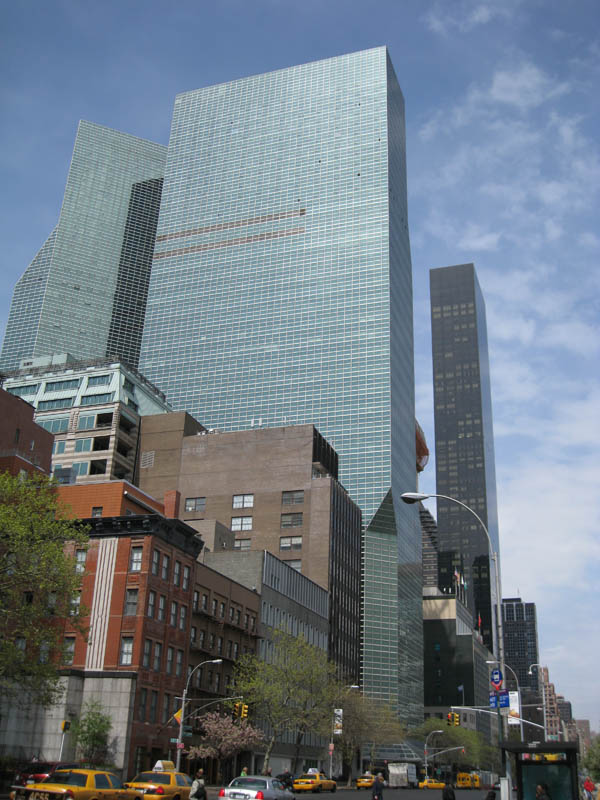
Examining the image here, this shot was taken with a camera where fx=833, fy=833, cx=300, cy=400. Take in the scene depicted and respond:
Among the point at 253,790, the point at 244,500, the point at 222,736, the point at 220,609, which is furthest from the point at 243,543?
the point at 253,790

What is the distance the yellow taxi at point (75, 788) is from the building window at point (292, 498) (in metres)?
99.6

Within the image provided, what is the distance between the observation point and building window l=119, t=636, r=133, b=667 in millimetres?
60406

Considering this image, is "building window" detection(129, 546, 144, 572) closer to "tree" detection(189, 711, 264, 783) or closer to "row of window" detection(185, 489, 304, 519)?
"tree" detection(189, 711, 264, 783)

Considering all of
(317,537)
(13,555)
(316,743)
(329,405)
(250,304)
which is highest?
(250,304)

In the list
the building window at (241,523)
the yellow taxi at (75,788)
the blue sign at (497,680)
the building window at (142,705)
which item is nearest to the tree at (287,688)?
the building window at (142,705)

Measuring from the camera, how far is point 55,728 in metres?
57.8

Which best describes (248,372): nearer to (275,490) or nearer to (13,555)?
(275,490)

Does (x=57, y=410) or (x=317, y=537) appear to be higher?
(x=57, y=410)

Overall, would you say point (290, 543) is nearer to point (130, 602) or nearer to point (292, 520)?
point (292, 520)

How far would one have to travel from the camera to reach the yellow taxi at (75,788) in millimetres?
28141

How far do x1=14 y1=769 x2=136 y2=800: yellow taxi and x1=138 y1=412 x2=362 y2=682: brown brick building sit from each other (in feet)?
316

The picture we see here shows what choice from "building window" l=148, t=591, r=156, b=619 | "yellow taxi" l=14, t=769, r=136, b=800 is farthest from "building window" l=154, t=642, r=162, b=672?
"yellow taxi" l=14, t=769, r=136, b=800

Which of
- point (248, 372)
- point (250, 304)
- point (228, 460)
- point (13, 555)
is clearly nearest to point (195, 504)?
point (228, 460)

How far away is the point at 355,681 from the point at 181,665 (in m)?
76.9
